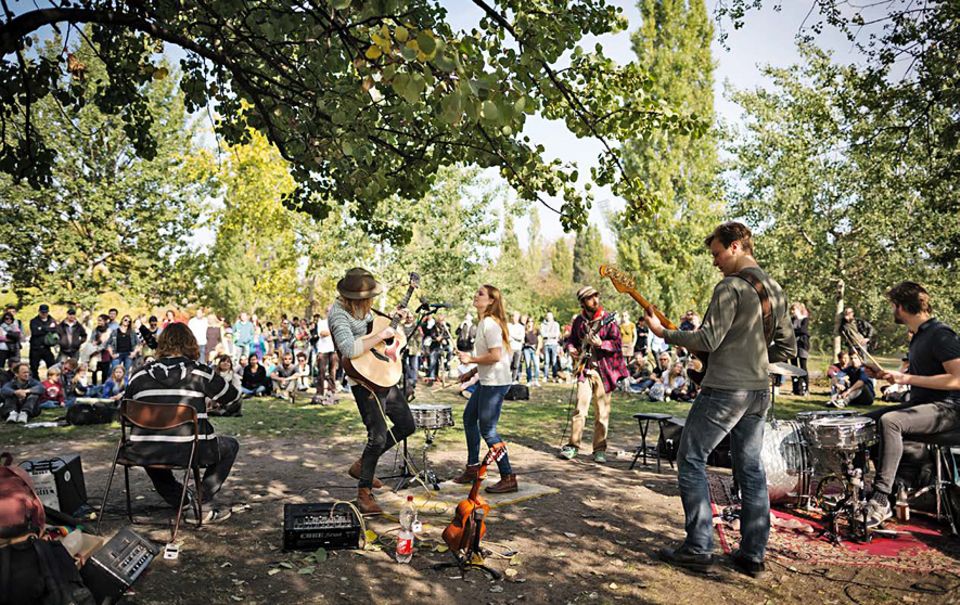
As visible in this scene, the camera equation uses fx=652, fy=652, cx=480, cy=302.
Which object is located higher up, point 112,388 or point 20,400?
point 112,388

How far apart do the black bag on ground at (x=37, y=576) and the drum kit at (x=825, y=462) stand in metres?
4.96

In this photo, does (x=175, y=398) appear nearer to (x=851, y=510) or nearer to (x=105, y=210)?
(x=851, y=510)

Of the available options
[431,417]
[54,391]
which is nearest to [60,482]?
[431,417]

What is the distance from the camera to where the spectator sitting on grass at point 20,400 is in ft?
35.9

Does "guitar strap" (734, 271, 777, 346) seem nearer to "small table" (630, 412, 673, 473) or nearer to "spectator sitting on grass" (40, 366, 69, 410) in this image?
"small table" (630, 412, 673, 473)

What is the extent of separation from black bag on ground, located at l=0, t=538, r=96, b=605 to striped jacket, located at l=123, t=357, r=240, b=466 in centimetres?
200

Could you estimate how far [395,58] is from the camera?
10.4ft

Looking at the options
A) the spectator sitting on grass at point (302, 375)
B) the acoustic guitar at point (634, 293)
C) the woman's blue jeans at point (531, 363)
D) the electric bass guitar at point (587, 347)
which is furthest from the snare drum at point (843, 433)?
the woman's blue jeans at point (531, 363)

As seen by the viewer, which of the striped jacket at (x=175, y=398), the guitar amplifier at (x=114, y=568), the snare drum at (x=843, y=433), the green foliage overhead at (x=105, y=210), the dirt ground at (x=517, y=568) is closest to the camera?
the guitar amplifier at (x=114, y=568)

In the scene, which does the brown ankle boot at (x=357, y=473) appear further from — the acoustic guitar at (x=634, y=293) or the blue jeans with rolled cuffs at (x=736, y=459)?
the blue jeans with rolled cuffs at (x=736, y=459)

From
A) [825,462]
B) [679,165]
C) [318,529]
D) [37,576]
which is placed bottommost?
[318,529]

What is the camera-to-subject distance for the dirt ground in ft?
13.9

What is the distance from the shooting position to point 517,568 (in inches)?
186

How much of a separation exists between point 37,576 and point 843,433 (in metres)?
5.51
